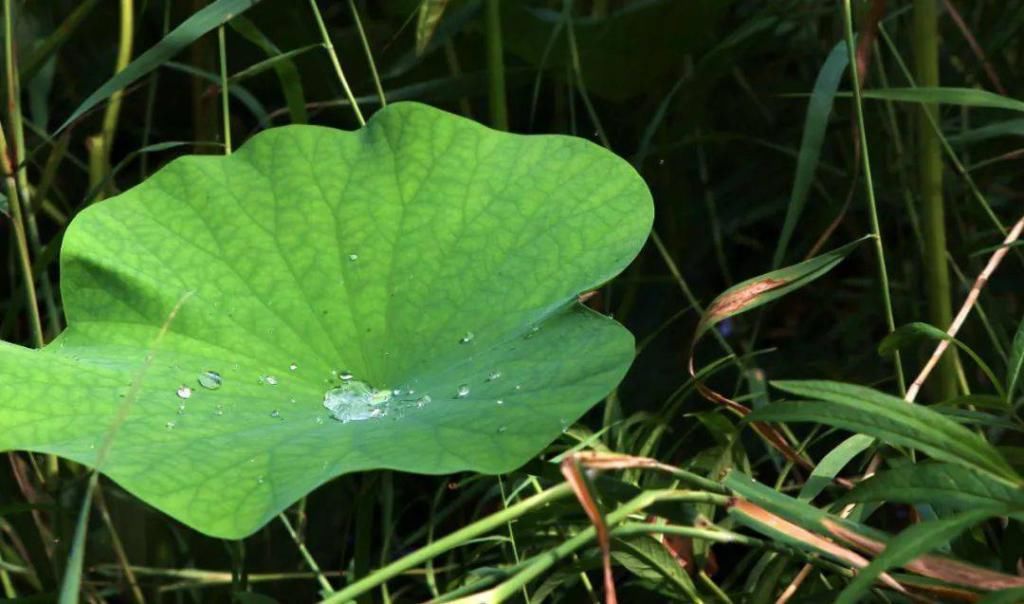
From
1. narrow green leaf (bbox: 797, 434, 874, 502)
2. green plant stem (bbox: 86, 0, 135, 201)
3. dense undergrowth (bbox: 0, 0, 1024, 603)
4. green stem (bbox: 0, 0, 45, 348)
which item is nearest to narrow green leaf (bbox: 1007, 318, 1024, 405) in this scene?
dense undergrowth (bbox: 0, 0, 1024, 603)

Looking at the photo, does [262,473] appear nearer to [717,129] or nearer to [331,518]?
[331,518]

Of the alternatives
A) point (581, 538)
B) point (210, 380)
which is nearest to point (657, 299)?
point (210, 380)

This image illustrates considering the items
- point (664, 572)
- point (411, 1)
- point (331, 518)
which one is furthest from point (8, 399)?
point (411, 1)

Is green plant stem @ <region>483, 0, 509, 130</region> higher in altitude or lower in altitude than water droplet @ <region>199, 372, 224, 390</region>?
higher

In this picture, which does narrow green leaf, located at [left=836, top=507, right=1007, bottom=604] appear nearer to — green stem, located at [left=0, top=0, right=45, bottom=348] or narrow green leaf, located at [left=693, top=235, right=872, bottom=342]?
narrow green leaf, located at [left=693, top=235, right=872, bottom=342]

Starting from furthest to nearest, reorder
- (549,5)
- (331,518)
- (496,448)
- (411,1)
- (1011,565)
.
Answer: (549,5), (411,1), (331,518), (1011,565), (496,448)

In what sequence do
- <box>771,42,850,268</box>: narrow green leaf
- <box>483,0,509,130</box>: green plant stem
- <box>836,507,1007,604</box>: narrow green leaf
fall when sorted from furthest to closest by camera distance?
<box>483,0,509,130</box>: green plant stem
<box>771,42,850,268</box>: narrow green leaf
<box>836,507,1007,604</box>: narrow green leaf

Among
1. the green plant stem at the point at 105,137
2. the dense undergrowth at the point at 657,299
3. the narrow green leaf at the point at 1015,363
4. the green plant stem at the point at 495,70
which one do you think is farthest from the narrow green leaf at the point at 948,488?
the green plant stem at the point at 105,137
